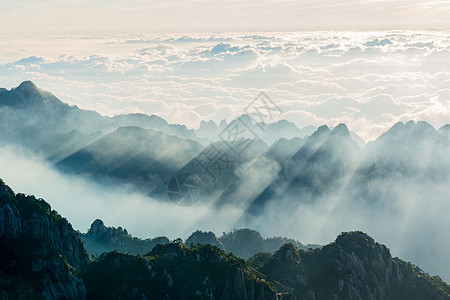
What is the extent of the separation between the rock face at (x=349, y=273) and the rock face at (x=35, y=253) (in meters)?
71.9

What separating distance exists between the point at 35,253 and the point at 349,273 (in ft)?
340

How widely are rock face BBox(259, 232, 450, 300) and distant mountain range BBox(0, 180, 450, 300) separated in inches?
13.6

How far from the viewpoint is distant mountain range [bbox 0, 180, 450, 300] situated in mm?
116875

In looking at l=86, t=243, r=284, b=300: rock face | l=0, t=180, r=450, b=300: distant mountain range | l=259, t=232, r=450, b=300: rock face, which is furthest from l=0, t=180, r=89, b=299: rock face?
l=259, t=232, r=450, b=300: rock face

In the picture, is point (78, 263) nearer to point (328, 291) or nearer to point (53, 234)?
point (53, 234)

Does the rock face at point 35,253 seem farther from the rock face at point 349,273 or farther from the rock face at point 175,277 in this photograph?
the rock face at point 349,273

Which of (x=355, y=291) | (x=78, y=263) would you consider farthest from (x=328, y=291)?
(x=78, y=263)

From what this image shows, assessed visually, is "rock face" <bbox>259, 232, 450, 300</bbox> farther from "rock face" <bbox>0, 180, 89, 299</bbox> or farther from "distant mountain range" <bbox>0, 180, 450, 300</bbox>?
"rock face" <bbox>0, 180, 89, 299</bbox>

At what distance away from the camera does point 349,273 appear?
162750mm

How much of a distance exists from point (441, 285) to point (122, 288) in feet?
412

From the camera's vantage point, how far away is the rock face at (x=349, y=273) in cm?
16050

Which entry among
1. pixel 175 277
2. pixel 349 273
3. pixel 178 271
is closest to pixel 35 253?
pixel 175 277

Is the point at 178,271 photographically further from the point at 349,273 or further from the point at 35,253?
the point at 349,273

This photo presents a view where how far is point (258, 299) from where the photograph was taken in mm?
145250
